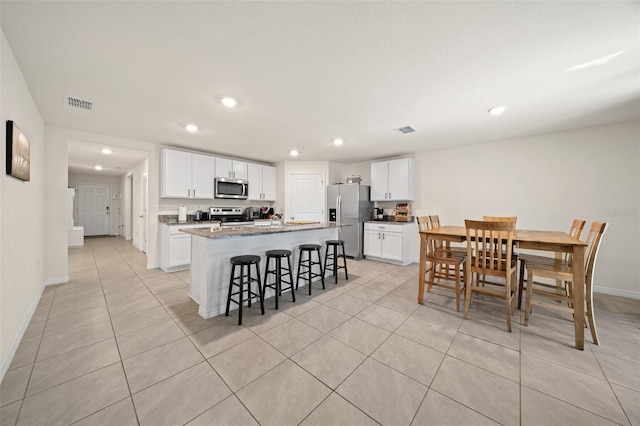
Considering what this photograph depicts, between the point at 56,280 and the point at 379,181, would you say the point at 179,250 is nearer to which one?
the point at 56,280

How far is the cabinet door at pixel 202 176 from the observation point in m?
4.71

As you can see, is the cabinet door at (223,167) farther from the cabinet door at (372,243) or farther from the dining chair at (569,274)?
the dining chair at (569,274)

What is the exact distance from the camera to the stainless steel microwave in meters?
5.03

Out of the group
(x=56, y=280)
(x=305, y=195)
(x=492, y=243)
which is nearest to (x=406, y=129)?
(x=492, y=243)

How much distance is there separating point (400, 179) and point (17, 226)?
17.6ft

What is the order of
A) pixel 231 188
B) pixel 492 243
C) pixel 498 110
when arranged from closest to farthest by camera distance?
pixel 492 243 < pixel 498 110 < pixel 231 188

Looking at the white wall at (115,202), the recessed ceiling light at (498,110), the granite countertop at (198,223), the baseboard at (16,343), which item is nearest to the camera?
the baseboard at (16,343)

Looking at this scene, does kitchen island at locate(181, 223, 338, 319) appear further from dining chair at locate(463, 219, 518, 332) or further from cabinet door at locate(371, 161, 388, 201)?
cabinet door at locate(371, 161, 388, 201)

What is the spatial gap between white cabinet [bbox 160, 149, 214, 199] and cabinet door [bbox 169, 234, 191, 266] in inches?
33.9

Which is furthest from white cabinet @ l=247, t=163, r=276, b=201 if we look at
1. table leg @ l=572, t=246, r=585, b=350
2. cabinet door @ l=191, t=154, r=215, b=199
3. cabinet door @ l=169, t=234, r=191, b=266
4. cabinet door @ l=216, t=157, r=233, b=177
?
table leg @ l=572, t=246, r=585, b=350

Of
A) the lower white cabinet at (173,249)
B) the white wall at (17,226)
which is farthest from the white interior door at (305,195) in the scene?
the white wall at (17,226)

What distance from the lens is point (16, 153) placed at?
1892mm

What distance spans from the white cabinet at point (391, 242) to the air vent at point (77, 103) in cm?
477

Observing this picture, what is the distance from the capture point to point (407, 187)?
16.2 ft
